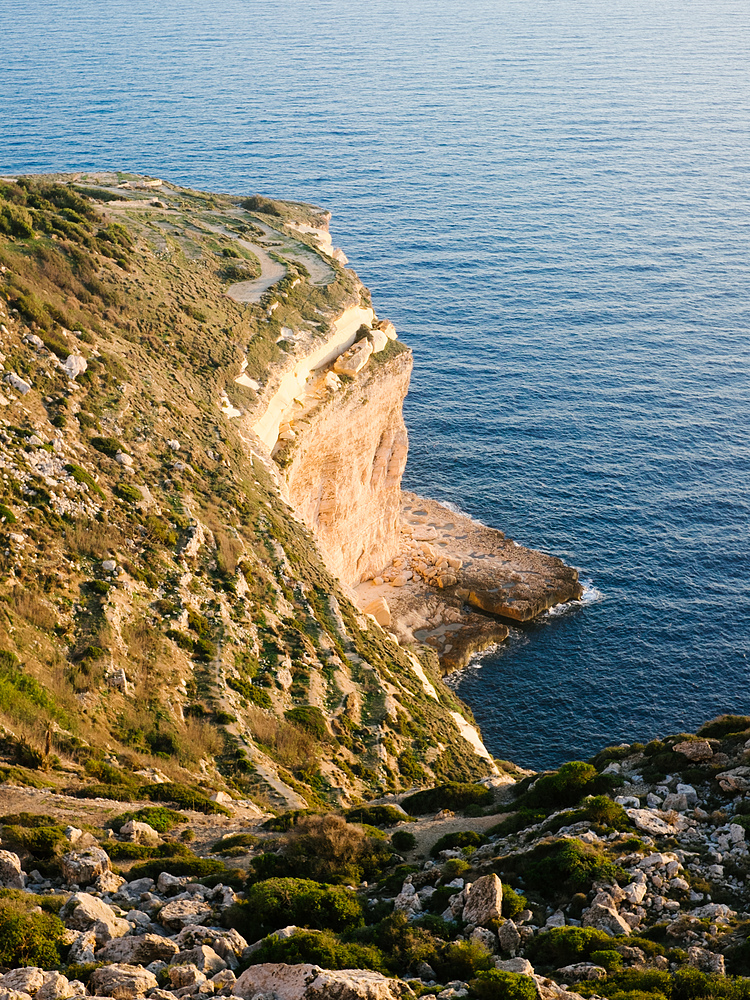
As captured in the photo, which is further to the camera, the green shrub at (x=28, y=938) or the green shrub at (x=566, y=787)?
the green shrub at (x=566, y=787)

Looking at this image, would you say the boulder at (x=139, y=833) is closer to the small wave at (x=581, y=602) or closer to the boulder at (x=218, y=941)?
the boulder at (x=218, y=941)

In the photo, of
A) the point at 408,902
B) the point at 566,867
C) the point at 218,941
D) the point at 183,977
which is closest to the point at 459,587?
the point at 566,867

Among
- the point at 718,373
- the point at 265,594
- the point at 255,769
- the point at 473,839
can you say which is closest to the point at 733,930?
the point at 473,839

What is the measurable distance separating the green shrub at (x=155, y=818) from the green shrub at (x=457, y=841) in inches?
389

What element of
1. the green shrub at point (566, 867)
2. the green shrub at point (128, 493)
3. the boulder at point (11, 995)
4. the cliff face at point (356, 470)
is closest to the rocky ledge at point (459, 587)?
the cliff face at point (356, 470)

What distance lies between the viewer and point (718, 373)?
115500 mm

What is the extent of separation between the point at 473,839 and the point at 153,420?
120ft

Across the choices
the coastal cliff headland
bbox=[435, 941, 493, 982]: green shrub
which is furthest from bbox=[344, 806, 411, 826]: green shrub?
bbox=[435, 941, 493, 982]: green shrub

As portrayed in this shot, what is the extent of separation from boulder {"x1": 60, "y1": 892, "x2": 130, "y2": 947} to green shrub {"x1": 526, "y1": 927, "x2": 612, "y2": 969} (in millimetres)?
11149

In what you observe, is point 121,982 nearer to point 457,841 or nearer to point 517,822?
point 457,841

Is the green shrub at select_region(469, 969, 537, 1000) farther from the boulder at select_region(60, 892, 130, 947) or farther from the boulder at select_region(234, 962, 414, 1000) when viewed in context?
the boulder at select_region(60, 892, 130, 947)

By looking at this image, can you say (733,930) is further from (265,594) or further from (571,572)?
(571,572)

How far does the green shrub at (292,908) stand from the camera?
960 inches

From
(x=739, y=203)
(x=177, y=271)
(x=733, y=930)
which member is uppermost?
(x=739, y=203)
